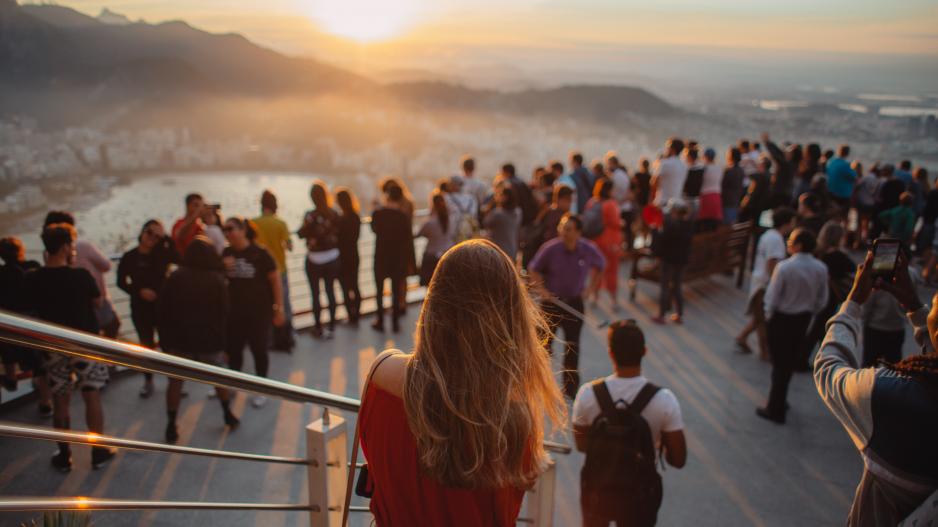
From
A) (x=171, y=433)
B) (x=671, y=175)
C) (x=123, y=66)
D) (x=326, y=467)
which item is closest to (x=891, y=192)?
(x=671, y=175)

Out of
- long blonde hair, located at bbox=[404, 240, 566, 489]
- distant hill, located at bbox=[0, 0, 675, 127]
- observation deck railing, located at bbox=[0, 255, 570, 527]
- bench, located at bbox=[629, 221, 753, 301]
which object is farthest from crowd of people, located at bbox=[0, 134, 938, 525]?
distant hill, located at bbox=[0, 0, 675, 127]

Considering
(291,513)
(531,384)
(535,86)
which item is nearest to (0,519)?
(291,513)

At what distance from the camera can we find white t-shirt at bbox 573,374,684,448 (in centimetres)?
248

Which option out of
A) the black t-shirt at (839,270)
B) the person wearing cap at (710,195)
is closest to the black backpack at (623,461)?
the black t-shirt at (839,270)

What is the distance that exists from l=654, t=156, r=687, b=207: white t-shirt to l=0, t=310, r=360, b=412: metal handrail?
6.45 m

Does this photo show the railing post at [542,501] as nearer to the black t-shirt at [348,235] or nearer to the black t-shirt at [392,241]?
the black t-shirt at [392,241]

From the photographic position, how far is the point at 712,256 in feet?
24.2

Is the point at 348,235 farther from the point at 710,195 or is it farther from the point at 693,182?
the point at 710,195

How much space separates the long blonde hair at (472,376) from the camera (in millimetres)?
1193

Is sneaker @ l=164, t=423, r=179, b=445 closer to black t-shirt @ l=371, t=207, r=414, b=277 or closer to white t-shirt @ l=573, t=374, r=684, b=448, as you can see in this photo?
black t-shirt @ l=371, t=207, r=414, b=277

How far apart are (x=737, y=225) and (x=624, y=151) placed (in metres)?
6.20

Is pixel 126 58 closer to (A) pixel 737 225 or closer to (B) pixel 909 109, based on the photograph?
(A) pixel 737 225

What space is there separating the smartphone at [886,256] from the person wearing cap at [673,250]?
391 centimetres

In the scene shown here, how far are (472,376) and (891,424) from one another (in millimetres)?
1363
